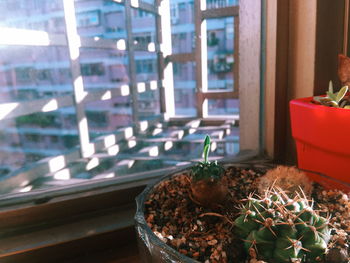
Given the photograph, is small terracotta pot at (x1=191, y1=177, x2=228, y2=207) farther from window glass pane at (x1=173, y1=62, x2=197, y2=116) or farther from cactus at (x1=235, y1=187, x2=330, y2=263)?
window glass pane at (x1=173, y1=62, x2=197, y2=116)

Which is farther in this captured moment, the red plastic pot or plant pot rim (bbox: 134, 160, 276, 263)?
the red plastic pot

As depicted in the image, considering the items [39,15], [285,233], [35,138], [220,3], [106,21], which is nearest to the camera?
[285,233]

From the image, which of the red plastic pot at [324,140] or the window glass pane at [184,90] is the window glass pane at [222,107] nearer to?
the window glass pane at [184,90]

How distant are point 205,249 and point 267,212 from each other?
5.8 inches

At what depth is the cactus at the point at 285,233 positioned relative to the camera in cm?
43

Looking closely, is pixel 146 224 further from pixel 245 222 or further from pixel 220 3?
pixel 220 3

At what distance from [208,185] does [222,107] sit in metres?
2.36

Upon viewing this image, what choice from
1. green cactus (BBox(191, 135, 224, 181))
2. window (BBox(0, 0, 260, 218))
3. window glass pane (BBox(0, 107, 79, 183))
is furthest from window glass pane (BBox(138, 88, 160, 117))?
green cactus (BBox(191, 135, 224, 181))

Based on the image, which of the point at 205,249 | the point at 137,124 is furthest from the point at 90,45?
the point at 205,249

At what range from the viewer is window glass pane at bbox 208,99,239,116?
9.04ft

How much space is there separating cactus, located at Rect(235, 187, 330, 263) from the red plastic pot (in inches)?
9.9

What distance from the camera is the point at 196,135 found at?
2.32 metres

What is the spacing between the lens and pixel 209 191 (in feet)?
2.11

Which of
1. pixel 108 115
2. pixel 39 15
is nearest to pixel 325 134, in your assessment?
pixel 39 15
